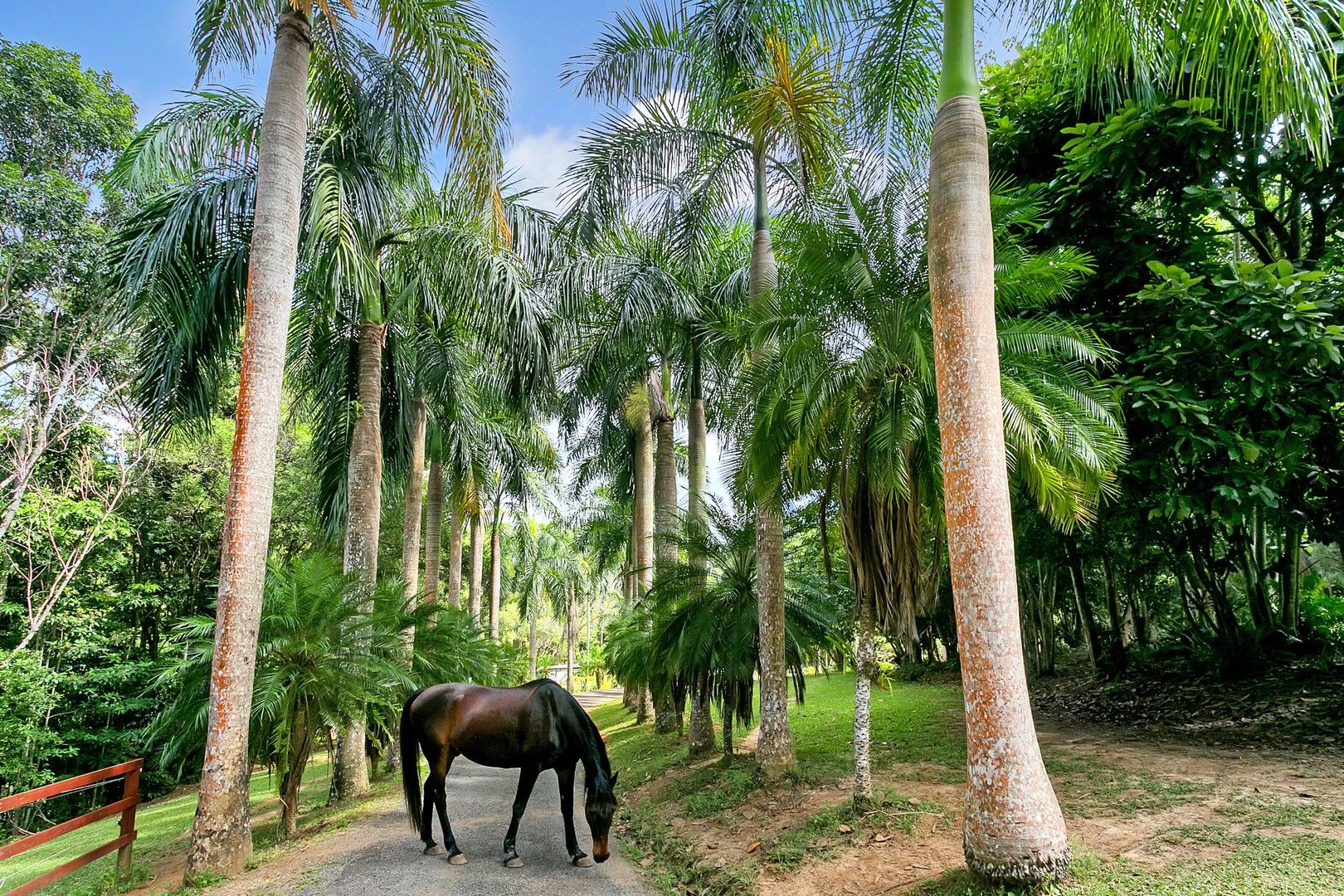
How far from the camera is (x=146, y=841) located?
10.0 metres

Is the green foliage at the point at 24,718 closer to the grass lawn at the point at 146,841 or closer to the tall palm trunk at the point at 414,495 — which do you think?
the grass lawn at the point at 146,841

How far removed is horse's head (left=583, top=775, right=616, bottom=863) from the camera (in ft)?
20.7

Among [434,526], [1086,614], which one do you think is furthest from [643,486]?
[1086,614]

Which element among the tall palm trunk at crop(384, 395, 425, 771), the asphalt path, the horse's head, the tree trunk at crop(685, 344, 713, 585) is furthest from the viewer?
the tall palm trunk at crop(384, 395, 425, 771)

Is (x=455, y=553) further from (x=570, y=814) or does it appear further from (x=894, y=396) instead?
(x=894, y=396)

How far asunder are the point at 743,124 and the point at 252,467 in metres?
8.00

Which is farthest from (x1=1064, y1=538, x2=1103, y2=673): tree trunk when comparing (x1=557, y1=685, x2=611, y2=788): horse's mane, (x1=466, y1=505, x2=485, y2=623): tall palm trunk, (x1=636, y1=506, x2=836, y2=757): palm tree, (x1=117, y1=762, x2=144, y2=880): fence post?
(x1=466, y1=505, x2=485, y2=623): tall palm trunk

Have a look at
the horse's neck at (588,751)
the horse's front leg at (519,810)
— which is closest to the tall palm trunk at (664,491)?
the horse's neck at (588,751)

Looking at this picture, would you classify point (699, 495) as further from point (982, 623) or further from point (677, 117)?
point (982, 623)

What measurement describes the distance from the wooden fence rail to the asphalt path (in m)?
1.39

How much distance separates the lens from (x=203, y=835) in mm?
6543

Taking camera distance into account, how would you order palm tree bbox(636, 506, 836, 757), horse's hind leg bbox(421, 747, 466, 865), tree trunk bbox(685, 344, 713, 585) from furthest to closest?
tree trunk bbox(685, 344, 713, 585), palm tree bbox(636, 506, 836, 757), horse's hind leg bbox(421, 747, 466, 865)

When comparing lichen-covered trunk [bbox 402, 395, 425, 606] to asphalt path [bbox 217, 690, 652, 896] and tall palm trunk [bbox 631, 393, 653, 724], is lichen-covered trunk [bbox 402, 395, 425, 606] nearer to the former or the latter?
tall palm trunk [bbox 631, 393, 653, 724]

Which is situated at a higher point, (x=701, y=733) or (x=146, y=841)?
(x=701, y=733)
